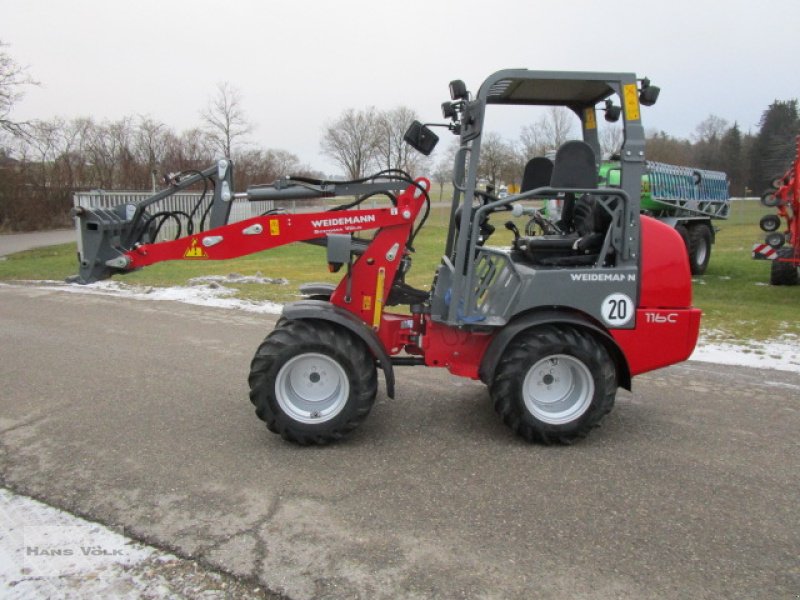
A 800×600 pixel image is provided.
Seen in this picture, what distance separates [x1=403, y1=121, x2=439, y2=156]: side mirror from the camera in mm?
4168

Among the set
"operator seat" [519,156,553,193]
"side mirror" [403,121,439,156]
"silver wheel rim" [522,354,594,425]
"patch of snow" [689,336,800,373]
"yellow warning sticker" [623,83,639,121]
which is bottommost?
"patch of snow" [689,336,800,373]

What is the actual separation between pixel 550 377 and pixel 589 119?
7.32 ft

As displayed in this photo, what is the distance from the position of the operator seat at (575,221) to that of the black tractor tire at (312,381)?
4.98 ft

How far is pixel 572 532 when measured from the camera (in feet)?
10.2

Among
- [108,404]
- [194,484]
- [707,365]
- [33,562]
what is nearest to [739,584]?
[194,484]

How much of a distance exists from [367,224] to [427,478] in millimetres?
1808

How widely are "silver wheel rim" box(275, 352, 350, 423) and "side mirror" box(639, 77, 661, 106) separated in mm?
2741

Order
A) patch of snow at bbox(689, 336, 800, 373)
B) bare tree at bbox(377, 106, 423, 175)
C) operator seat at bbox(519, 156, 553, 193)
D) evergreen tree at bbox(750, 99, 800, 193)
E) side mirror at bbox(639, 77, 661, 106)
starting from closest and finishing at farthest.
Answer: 1. side mirror at bbox(639, 77, 661, 106)
2. operator seat at bbox(519, 156, 553, 193)
3. patch of snow at bbox(689, 336, 800, 373)
4. bare tree at bbox(377, 106, 423, 175)
5. evergreen tree at bbox(750, 99, 800, 193)

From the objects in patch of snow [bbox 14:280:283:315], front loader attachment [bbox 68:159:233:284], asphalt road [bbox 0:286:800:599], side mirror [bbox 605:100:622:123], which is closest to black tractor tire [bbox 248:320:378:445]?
asphalt road [bbox 0:286:800:599]

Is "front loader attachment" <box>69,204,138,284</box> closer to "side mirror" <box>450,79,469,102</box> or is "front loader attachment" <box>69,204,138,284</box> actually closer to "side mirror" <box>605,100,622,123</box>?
"side mirror" <box>450,79,469,102</box>

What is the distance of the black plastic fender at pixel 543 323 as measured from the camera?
411 cm

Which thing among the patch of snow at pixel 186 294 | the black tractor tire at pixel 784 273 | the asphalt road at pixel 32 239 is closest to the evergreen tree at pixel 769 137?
the black tractor tire at pixel 784 273

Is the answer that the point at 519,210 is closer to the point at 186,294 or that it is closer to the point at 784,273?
the point at 186,294

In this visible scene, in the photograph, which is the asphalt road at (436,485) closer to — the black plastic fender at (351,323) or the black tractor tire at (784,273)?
the black plastic fender at (351,323)
